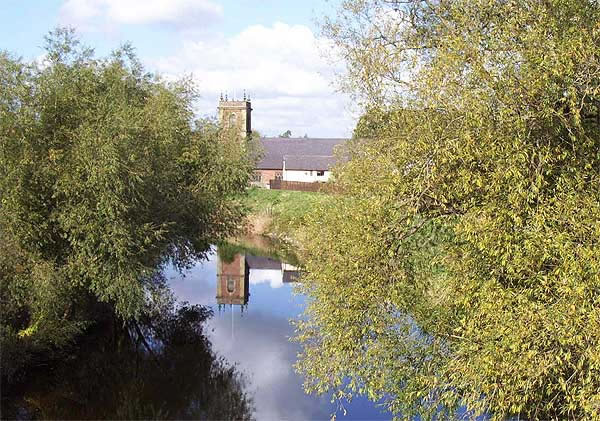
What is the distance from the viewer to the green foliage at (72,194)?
14492 mm

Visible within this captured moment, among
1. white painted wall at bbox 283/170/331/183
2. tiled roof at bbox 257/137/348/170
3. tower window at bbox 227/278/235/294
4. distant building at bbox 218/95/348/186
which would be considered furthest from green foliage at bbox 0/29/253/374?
tiled roof at bbox 257/137/348/170

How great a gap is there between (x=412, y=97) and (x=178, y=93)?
11432 millimetres

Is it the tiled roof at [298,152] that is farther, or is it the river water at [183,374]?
the tiled roof at [298,152]

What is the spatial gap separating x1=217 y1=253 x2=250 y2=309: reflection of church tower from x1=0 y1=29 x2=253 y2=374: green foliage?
7.05 metres

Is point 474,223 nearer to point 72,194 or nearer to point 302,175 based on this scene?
point 72,194

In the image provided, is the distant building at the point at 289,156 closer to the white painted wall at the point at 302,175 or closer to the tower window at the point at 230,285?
the white painted wall at the point at 302,175

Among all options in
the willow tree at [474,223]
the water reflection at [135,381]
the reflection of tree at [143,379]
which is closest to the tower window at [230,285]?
the reflection of tree at [143,379]

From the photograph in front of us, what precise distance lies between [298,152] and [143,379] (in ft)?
172

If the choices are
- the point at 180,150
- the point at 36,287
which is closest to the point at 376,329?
the point at 36,287

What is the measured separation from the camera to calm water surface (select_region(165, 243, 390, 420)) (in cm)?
1413

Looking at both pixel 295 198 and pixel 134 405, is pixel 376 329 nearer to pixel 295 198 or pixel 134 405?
pixel 134 405

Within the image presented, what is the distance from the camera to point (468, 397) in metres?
8.40

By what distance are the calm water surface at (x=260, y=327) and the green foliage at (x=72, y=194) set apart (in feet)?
11.7

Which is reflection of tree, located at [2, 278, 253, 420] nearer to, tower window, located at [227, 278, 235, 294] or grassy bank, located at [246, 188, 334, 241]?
tower window, located at [227, 278, 235, 294]
